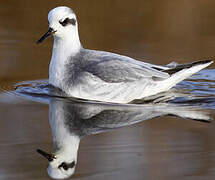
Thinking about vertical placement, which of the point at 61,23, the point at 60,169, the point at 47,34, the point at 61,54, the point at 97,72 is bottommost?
the point at 60,169

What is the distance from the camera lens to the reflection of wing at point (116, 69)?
8055mm

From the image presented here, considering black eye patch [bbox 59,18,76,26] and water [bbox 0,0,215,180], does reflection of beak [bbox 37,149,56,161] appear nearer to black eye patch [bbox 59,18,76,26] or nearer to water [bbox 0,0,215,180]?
water [bbox 0,0,215,180]

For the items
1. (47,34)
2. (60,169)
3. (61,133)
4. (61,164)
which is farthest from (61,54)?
(60,169)

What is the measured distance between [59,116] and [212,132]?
1909 mm

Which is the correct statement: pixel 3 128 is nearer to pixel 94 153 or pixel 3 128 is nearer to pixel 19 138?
pixel 19 138

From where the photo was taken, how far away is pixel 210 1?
14312 millimetres

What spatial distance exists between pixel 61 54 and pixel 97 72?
696 mm

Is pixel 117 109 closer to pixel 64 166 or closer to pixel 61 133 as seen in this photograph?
pixel 61 133

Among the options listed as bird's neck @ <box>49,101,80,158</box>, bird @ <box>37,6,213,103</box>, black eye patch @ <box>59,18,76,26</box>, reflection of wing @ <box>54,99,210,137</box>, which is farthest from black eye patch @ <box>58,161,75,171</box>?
black eye patch @ <box>59,18,76,26</box>

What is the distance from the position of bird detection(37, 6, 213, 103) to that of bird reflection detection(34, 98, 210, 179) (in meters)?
0.22

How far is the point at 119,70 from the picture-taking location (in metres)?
8.14

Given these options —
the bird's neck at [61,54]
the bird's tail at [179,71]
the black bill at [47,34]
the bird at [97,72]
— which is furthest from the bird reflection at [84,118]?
the black bill at [47,34]

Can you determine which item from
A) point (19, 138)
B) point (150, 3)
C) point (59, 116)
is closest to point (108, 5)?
A: point (150, 3)

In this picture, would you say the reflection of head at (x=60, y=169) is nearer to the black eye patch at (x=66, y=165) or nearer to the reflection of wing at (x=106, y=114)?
the black eye patch at (x=66, y=165)
